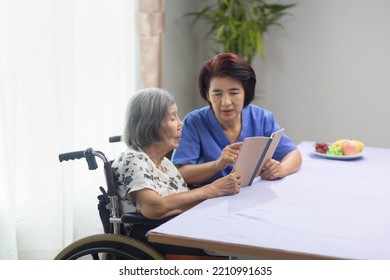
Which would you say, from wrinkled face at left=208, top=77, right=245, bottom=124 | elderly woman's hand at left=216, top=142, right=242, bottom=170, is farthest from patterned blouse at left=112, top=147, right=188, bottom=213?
wrinkled face at left=208, top=77, right=245, bottom=124

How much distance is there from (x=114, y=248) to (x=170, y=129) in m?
0.44

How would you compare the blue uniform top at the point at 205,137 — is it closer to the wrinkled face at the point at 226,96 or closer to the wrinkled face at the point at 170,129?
the wrinkled face at the point at 226,96

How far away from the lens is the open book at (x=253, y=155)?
2.06m

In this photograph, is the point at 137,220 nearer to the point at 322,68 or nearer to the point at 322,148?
the point at 322,148

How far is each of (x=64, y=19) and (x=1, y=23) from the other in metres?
0.38

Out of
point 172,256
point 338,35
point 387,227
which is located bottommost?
point 172,256

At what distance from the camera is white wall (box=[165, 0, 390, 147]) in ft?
12.6

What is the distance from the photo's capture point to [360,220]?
1818 millimetres

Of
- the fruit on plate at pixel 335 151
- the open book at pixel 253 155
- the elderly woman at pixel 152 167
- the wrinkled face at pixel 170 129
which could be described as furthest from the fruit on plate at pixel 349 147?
the wrinkled face at pixel 170 129

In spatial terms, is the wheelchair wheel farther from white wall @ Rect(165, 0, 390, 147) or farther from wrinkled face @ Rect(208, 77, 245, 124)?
white wall @ Rect(165, 0, 390, 147)

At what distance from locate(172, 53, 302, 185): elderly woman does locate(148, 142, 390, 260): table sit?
0.13 metres

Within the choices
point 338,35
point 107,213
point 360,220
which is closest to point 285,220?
point 360,220

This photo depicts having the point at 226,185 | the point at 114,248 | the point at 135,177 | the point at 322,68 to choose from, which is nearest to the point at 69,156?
the point at 135,177
